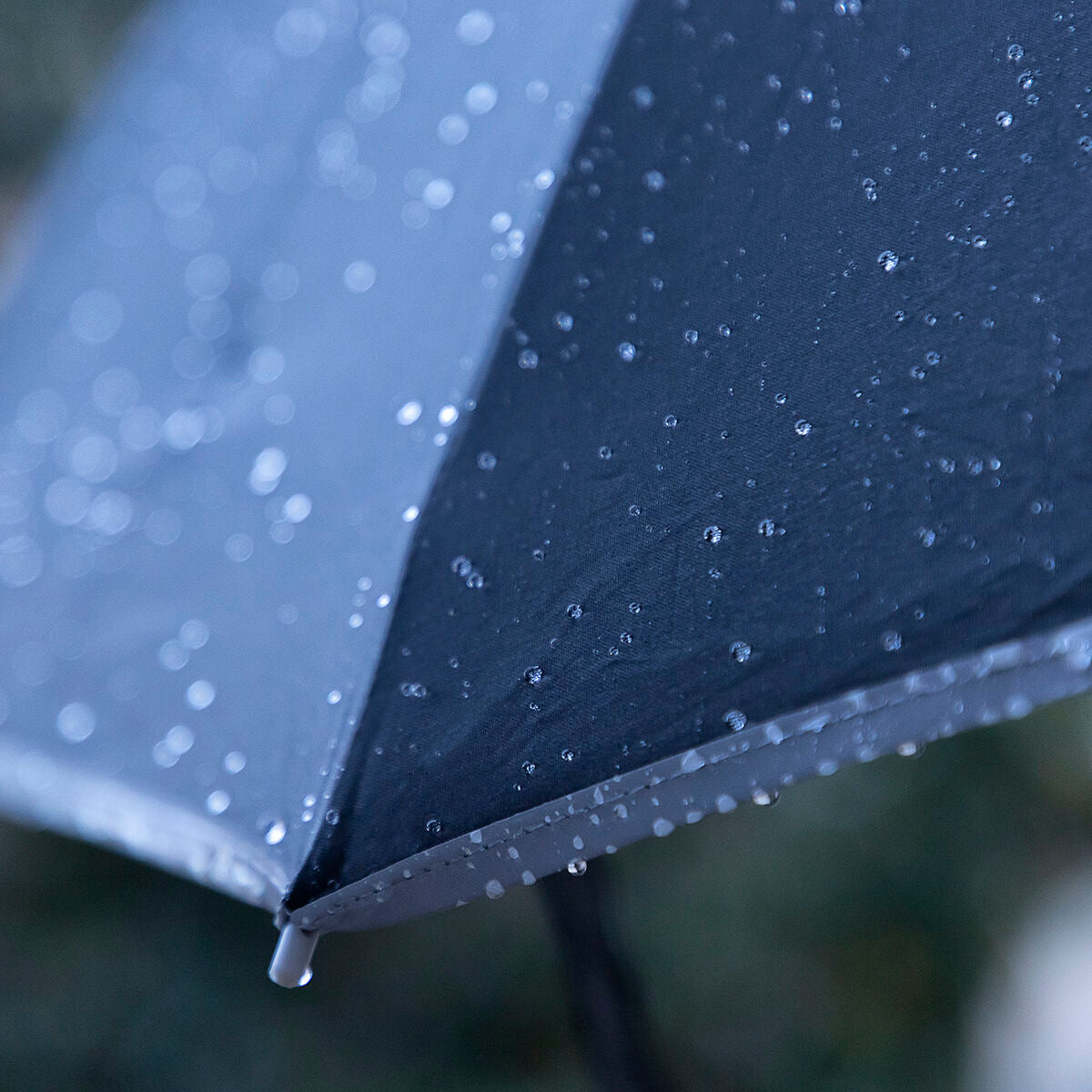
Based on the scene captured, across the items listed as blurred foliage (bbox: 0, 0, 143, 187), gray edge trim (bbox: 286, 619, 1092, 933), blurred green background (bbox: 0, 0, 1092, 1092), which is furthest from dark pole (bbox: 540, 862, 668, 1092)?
blurred foliage (bbox: 0, 0, 143, 187)

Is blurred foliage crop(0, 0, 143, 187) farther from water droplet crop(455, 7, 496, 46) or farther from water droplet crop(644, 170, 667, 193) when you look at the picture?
water droplet crop(644, 170, 667, 193)

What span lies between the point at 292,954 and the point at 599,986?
60 centimetres

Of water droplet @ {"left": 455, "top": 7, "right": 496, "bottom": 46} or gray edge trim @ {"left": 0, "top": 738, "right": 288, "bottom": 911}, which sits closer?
gray edge trim @ {"left": 0, "top": 738, "right": 288, "bottom": 911}

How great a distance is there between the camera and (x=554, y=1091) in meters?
2.19

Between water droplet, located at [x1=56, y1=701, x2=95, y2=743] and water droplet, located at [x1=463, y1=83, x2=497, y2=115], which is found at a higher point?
water droplet, located at [x1=463, y1=83, x2=497, y2=115]

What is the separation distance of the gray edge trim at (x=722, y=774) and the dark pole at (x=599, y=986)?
53cm

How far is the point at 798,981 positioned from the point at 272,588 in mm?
1756

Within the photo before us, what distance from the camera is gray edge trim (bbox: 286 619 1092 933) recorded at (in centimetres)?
56

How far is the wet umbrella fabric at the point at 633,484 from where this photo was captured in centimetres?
63

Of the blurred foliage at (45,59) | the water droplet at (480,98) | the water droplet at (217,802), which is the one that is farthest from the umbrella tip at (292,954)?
the blurred foliage at (45,59)

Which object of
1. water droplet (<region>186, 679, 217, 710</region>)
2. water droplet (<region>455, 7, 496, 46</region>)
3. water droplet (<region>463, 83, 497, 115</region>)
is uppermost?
water droplet (<region>455, 7, 496, 46</region>)

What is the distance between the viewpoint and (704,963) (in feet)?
7.57

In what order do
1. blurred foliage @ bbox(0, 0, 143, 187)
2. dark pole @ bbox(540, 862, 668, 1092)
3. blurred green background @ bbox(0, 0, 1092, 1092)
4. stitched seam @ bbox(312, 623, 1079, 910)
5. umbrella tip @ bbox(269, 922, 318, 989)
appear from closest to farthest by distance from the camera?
stitched seam @ bbox(312, 623, 1079, 910) → umbrella tip @ bbox(269, 922, 318, 989) → dark pole @ bbox(540, 862, 668, 1092) → blurred green background @ bbox(0, 0, 1092, 1092) → blurred foliage @ bbox(0, 0, 143, 187)

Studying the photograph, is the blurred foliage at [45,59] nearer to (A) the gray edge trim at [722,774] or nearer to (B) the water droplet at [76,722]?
(B) the water droplet at [76,722]
